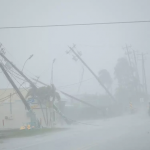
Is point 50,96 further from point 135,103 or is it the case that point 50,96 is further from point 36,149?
point 135,103

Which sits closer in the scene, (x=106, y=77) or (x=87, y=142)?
(x=87, y=142)

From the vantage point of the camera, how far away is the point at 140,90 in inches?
2509

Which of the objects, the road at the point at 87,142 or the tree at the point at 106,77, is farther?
the tree at the point at 106,77

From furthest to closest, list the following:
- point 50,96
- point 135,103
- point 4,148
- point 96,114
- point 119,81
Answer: point 119,81 < point 135,103 < point 96,114 < point 50,96 < point 4,148

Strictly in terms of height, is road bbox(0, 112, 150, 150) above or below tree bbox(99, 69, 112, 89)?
below

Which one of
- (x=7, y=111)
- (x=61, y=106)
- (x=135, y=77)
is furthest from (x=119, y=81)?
(x=7, y=111)

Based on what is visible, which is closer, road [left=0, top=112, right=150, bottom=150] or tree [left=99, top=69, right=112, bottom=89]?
Answer: road [left=0, top=112, right=150, bottom=150]

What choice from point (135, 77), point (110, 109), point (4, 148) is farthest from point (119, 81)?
point (4, 148)

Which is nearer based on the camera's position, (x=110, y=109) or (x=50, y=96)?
(x=50, y=96)

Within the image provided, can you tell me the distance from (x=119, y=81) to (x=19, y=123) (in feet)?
121

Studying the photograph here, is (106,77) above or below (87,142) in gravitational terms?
above

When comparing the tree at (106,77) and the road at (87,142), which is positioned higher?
the tree at (106,77)

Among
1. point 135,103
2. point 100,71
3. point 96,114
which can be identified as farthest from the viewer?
point 100,71

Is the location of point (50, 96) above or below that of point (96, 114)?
above
